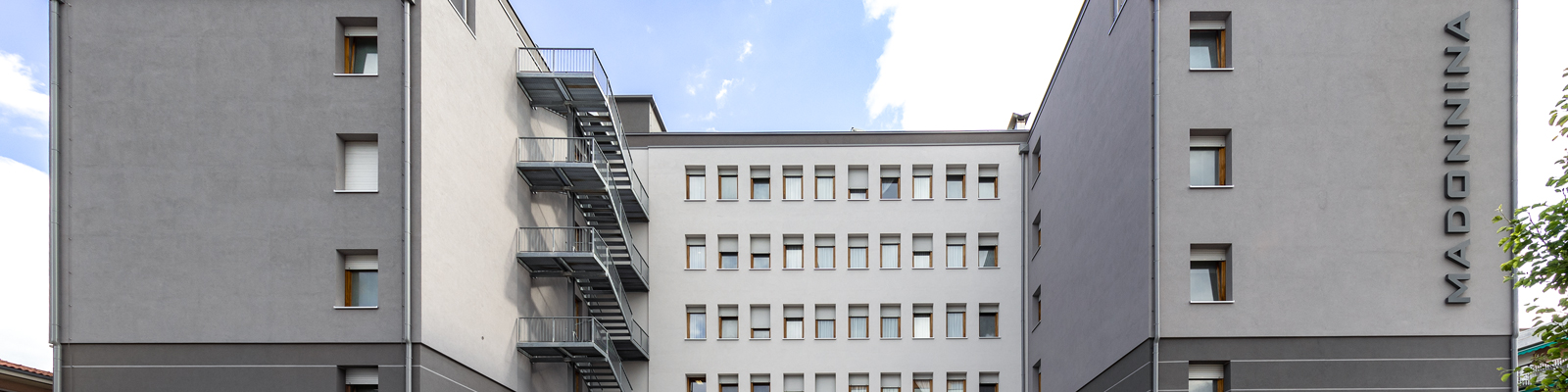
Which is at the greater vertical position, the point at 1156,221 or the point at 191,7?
the point at 191,7

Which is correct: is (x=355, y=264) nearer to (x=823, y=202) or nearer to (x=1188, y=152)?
(x=1188, y=152)

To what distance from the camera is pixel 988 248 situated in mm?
38531

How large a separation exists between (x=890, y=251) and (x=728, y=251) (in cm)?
519

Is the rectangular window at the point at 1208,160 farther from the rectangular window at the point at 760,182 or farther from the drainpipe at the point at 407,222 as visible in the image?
the rectangular window at the point at 760,182

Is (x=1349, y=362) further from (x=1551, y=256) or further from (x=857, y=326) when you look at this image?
(x=857, y=326)

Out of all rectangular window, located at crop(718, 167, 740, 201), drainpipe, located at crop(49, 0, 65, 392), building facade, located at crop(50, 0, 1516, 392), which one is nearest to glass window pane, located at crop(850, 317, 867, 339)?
rectangular window, located at crop(718, 167, 740, 201)

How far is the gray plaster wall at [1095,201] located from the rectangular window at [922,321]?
3.98m

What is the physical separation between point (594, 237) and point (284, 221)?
9412mm

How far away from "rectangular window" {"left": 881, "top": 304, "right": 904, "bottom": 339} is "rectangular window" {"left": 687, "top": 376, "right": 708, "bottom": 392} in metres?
5.84

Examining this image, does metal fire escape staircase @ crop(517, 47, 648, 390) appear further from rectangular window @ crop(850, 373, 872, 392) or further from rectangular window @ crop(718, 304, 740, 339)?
rectangular window @ crop(850, 373, 872, 392)

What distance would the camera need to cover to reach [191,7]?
73.6 ft

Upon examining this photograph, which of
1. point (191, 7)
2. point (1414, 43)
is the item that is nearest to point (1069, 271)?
point (1414, 43)

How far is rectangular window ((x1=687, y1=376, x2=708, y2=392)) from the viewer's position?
38.0 m

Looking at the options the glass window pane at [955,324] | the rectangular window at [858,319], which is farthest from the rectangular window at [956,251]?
the rectangular window at [858,319]
